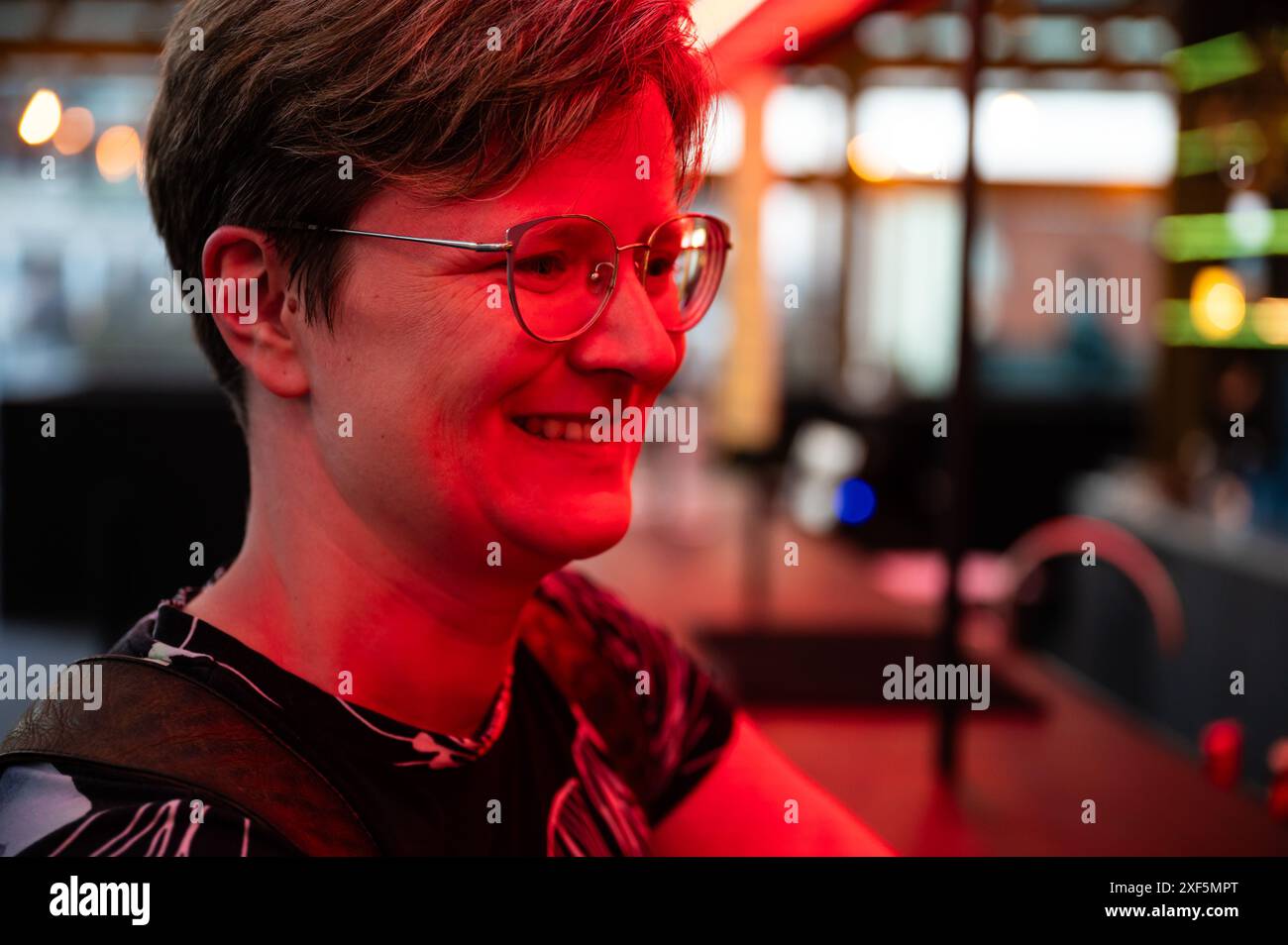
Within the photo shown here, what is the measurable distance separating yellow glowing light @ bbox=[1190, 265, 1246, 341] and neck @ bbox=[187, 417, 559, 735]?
3.86 meters

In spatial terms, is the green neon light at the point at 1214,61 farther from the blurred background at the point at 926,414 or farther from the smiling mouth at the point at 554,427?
the smiling mouth at the point at 554,427

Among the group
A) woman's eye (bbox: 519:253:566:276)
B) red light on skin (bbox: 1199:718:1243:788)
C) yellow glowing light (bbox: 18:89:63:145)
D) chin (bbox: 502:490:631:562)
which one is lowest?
red light on skin (bbox: 1199:718:1243:788)

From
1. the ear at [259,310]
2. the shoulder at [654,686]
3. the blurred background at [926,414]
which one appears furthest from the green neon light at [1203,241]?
the ear at [259,310]

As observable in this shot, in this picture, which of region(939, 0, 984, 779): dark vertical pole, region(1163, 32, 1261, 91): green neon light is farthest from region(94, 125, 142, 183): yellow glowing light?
region(939, 0, 984, 779): dark vertical pole

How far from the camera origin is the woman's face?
0.77m

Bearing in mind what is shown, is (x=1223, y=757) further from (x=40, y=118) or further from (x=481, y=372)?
(x=40, y=118)

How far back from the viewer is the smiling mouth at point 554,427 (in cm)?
80

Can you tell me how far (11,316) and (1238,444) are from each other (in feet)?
16.3

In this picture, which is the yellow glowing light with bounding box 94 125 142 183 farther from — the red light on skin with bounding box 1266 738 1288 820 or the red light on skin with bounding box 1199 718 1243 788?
the red light on skin with bounding box 1266 738 1288 820

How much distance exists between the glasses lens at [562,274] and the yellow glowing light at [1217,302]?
12.6 feet

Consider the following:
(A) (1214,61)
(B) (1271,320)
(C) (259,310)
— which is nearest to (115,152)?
(A) (1214,61)
